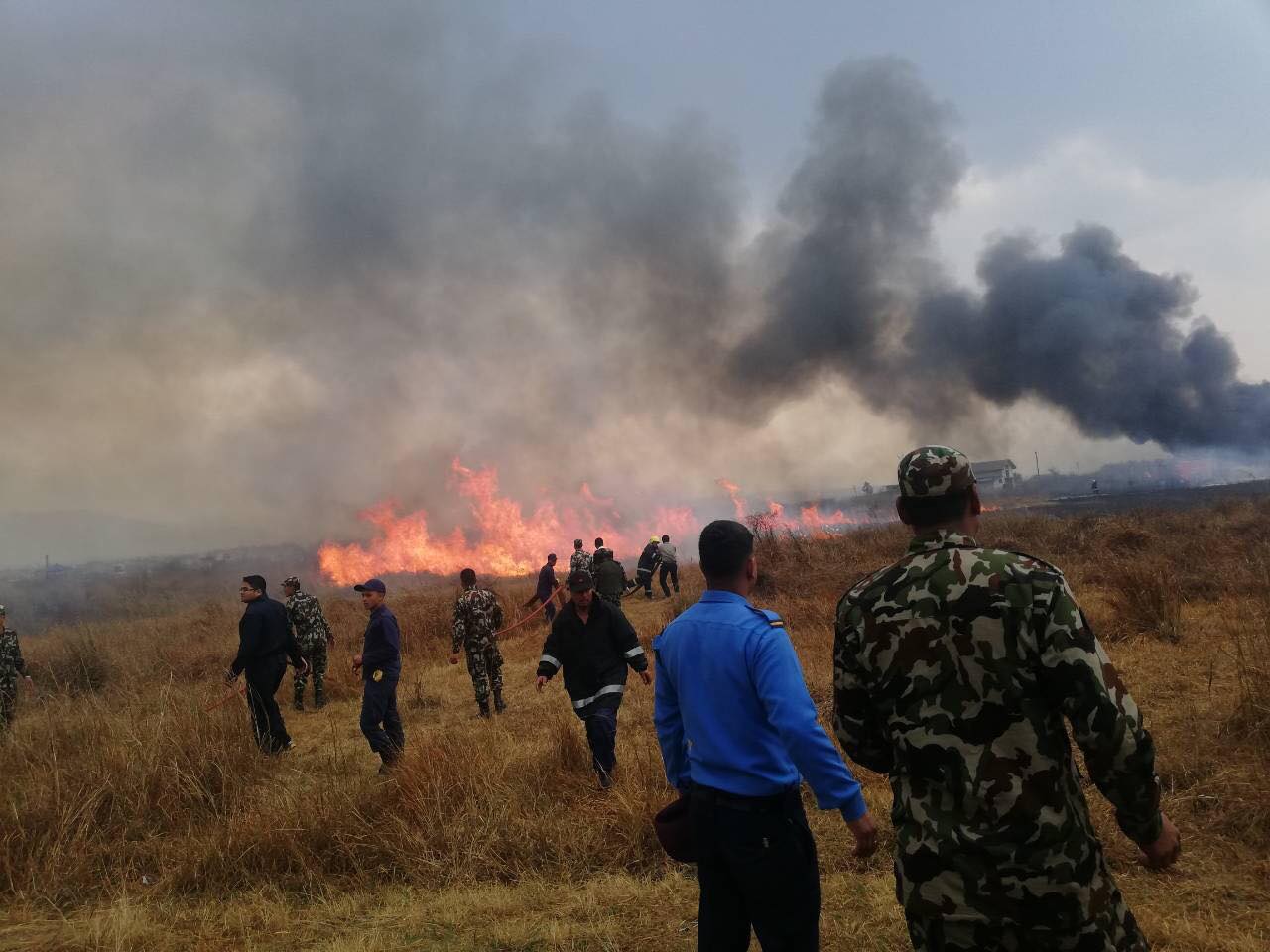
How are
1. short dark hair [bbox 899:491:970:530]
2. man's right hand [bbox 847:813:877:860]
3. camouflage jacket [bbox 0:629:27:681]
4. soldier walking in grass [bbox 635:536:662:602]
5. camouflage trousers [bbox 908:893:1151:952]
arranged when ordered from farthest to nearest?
soldier walking in grass [bbox 635:536:662:602] → camouflage jacket [bbox 0:629:27:681] → man's right hand [bbox 847:813:877:860] → short dark hair [bbox 899:491:970:530] → camouflage trousers [bbox 908:893:1151:952]

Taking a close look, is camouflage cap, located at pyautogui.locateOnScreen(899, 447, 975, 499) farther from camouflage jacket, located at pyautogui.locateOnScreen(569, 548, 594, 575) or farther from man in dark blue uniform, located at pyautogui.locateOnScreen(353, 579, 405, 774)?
camouflage jacket, located at pyautogui.locateOnScreen(569, 548, 594, 575)

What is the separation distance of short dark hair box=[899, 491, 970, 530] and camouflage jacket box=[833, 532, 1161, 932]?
0.32 ft

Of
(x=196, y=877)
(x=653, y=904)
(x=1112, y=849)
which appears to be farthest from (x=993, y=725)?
(x=196, y=877)

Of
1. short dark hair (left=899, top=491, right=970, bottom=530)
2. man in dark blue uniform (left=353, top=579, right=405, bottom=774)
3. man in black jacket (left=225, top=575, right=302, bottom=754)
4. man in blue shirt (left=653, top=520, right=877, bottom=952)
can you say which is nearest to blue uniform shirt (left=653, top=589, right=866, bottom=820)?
man in blue shirt (left=653, top=520, right=877, bottom=952)

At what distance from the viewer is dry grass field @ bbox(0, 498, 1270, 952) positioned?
361cm

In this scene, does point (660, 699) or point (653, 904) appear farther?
point (653, 904)

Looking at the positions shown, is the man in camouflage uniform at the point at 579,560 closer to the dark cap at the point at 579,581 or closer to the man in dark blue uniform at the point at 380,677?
the man in dark blue uniform at the point at 380,677

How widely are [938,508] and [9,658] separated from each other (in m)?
9.87

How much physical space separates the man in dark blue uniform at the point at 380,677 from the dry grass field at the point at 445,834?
0.33m

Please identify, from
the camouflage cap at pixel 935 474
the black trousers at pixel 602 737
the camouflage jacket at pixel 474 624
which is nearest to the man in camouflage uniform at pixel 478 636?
the camouflage jacket at pixel 474 624

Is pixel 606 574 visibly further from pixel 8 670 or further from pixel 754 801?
pixel 754 801

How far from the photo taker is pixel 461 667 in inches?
448

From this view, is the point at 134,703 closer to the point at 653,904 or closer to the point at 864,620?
the point at 653,904

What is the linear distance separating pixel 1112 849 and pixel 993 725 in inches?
123
